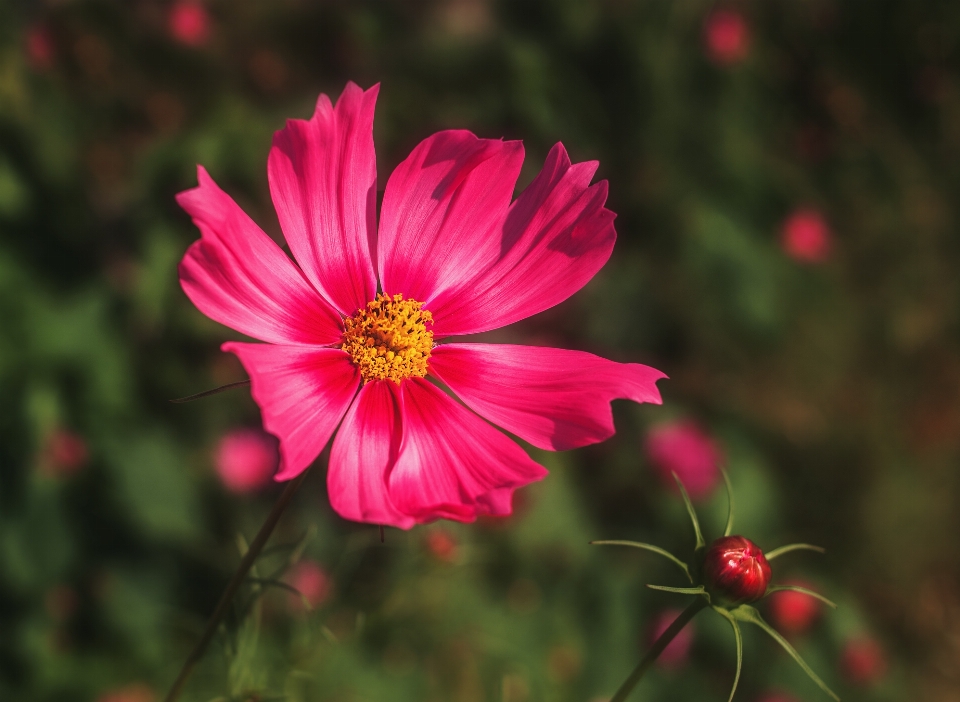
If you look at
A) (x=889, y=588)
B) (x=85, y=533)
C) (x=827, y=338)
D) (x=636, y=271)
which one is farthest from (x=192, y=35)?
(x=889, y=588)

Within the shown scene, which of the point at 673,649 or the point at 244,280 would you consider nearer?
the point at 244,280

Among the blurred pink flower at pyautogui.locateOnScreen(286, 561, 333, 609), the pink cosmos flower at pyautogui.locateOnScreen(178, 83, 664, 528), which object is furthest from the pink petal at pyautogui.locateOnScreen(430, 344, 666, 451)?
the blurred pink flower at pyautogui.locateOnScreen(286, 561, 333, 609)

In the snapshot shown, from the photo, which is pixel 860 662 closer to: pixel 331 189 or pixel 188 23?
pixel 331 189

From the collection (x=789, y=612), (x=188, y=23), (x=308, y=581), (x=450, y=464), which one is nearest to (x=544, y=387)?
(x=450, y=464)

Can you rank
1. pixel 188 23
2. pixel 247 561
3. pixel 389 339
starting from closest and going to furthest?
pixel 247 561, pixel 389 339, pixel 188 23

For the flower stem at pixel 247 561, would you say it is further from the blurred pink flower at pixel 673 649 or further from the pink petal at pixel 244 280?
the blurred pink flower at pixel 673 649

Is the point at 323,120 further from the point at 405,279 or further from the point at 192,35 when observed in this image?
the point at 192,35

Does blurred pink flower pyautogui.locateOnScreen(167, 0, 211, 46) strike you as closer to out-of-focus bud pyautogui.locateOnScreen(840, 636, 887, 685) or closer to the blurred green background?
the blurred green background
